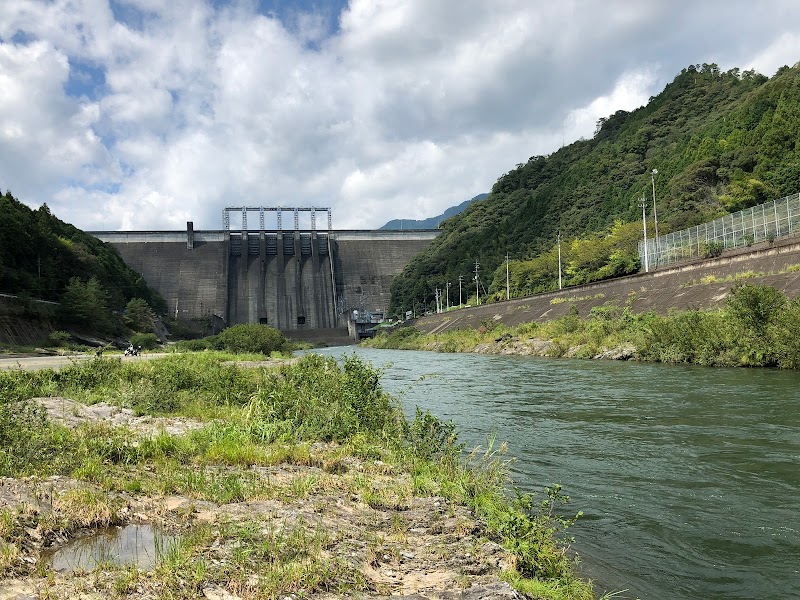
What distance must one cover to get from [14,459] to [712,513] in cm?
739

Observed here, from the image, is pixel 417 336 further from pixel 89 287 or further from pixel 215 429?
pixel 215 429

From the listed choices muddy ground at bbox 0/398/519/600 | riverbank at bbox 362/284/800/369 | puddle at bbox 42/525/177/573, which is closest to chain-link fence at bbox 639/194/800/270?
riverbank at bbox 362/284/800/369

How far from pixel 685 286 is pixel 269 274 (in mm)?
75367

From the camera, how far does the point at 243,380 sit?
607 inches

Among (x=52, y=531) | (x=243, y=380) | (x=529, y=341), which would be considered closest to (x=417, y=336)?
(x=529, y=341)

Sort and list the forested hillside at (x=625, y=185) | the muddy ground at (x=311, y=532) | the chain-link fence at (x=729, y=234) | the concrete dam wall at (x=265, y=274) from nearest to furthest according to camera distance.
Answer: the muddy ground at (x=311, y=532), the chain-link fence at (x=729, y=234), the forested hillside at (x=625, y=185), the concrete dam wall at (x=265, y=274)

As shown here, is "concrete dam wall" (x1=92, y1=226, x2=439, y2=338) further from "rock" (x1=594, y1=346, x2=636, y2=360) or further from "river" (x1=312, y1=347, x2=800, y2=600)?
"river" (x1=312, y1=347, x2=800, y2=600)

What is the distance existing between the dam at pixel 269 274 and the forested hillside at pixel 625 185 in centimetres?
706

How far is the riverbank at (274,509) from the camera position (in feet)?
12.8

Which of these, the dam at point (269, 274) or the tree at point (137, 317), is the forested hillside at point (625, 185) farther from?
the tree at point (137, 317)

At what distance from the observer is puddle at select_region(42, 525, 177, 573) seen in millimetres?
4098

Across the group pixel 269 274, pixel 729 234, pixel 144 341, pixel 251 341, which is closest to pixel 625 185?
pixel 729 234

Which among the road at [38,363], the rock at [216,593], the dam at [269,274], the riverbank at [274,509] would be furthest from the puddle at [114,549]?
the dam at [269,274]

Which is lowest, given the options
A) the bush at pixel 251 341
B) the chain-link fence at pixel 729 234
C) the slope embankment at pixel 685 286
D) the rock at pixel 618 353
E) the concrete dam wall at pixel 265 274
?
the rock at pixel 618 353
